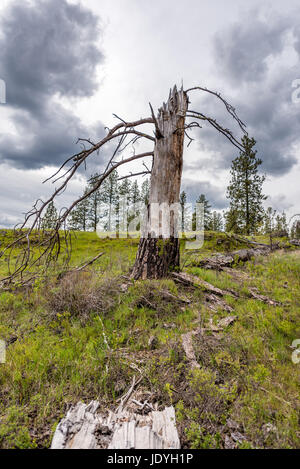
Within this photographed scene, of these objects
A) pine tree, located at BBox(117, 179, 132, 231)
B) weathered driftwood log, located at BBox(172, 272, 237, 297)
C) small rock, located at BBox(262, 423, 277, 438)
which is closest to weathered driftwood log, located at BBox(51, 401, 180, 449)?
small rock, located at BBox(262, 423, 277, 438)

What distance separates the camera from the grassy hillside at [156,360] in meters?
1.90

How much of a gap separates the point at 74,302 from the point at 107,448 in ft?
9.04

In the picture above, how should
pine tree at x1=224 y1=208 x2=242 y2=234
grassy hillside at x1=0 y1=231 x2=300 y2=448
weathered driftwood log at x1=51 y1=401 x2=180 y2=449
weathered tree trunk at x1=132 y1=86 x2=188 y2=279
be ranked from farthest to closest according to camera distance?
pine tree at x1=224 y1=208 x2=242 y2=234
weathered tree trunk at x1=132 y1=86 x2=188 y2=279
grassy hillside at x1=0 y1=231 x2=300 y2=448
weathered driftwood log at x1=51 y1=401 x2=180 y2=449

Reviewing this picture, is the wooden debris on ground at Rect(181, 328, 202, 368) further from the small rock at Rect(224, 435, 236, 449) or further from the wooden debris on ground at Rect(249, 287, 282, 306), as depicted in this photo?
the wooden debris on ground at Rect(249, 287, 282, 306)

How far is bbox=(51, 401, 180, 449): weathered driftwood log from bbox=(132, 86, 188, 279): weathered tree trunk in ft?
11.0

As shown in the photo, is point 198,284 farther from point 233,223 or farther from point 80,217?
point 80,217

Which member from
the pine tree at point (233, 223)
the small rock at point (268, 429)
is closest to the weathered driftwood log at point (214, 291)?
the small rock at point (268, 429)

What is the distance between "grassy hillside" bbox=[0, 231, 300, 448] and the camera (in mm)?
1901

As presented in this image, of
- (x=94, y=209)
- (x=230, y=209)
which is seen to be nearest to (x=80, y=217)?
(x=94, y=209)

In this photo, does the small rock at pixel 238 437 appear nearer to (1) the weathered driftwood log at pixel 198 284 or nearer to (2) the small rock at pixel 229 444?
(2) the small rock at pixel 229 444

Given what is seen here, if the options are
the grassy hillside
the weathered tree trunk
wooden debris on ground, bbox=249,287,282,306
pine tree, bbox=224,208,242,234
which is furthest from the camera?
pine tree, bbox=224,208,242,234

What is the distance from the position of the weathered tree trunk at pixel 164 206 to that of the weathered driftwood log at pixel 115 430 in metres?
3.35

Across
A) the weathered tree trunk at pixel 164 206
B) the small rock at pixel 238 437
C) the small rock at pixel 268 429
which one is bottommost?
the small rock at pixel 238 437
